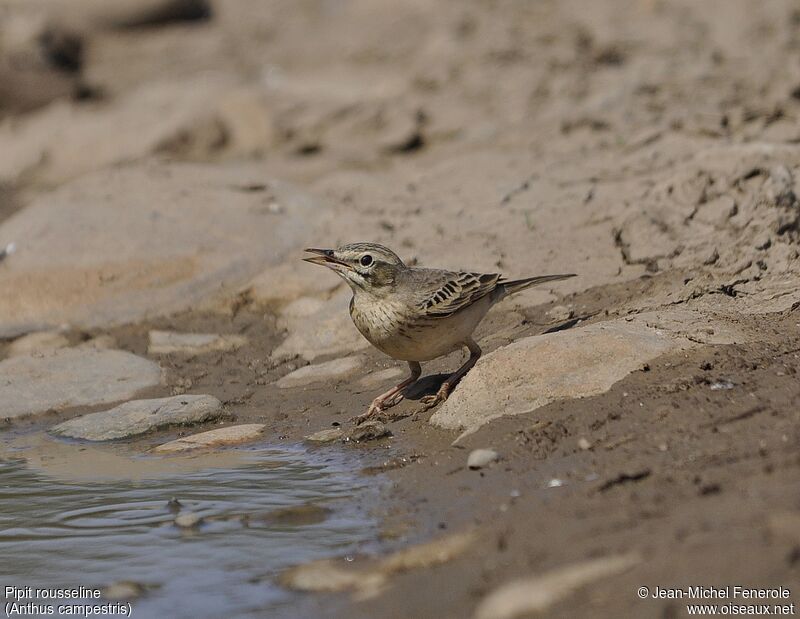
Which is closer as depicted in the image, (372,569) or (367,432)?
(372,569)

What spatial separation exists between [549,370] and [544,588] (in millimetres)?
2678

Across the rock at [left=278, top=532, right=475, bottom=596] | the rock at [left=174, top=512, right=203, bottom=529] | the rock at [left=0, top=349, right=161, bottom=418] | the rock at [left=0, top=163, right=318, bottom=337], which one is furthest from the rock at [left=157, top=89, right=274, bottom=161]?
the rock at [left=278, top=532, right=475, bottom=596]

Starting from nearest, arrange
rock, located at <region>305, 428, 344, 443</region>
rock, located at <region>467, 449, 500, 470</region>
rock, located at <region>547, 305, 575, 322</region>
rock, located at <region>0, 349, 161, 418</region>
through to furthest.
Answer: rock, located at <region>467, 449, 500, 470</region>
rock, located at <region>305, 428, 344, 443</region>
rock, located at <region>547, 305, 575, 322</region>
rock, located at <region>0, 349, 161, 418</region>

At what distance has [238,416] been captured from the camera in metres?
7.69

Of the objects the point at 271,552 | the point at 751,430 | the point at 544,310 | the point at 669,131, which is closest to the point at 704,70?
the point at 669,131

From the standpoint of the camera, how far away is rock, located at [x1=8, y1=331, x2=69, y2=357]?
9.05 m

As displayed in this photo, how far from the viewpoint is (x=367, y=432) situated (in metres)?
6.71

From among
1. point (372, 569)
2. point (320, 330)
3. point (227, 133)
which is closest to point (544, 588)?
point (372, 569)

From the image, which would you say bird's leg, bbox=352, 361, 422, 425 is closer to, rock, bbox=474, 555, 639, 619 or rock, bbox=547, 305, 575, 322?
rock, bbox=547, 305, 575, 322

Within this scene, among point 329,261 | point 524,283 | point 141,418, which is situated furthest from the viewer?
point 524,283

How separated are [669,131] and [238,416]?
5.04m

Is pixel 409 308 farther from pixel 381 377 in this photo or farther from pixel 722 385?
pixel 722 385

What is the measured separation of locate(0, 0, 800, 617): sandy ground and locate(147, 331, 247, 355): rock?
0.33ft

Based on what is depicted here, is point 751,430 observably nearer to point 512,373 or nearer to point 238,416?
point 512,373
